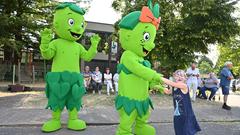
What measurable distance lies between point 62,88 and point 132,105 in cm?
195

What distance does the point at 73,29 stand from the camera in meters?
7.79

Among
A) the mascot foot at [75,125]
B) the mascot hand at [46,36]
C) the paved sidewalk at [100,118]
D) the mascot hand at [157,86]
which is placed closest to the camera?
the mascot hand at [157,86]

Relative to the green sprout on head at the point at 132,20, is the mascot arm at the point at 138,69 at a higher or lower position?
lower

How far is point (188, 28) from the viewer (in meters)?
16.9

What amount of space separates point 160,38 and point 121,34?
432 inches

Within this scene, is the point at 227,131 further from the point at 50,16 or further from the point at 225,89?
the point at 50,16

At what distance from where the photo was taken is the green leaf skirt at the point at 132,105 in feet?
21.3

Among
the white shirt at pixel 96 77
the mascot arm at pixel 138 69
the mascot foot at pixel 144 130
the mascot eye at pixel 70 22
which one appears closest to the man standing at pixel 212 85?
the white shirt at pixel 96 77

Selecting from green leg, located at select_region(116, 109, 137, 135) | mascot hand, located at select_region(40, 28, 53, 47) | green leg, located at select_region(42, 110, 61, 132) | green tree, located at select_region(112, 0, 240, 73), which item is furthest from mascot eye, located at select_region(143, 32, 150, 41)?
green tree, located at select_region(112, 0, 240, 73)

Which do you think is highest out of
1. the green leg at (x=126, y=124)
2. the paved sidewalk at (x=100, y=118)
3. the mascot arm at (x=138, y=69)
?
the mascot arm at (x=138, y=69)

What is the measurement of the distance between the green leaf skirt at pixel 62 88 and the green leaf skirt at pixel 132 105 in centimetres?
151

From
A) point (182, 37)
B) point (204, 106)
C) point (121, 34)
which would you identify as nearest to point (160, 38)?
point (182, 37)

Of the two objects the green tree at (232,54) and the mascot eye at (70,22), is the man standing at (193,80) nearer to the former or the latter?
the mascot eye at (70,22)

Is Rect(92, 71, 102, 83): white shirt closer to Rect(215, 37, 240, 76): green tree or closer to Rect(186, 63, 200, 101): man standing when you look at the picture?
Rect(186, 63, 200, 101): man standing
